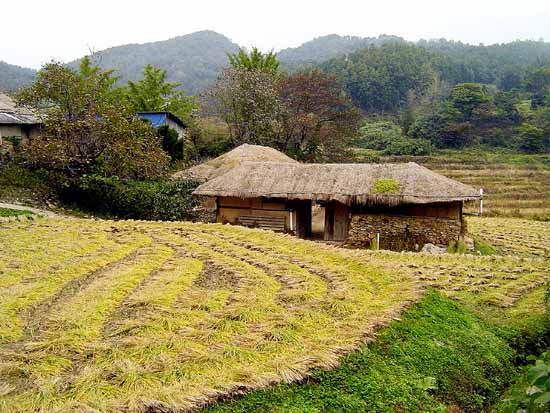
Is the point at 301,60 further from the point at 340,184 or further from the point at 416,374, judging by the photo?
the point at 416,374

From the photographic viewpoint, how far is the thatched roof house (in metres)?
14.1

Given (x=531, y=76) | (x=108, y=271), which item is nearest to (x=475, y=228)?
(x=108, y=271)

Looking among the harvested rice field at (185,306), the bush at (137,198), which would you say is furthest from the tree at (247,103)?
the harvested rice field at (185,306)

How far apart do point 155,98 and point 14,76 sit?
35.2 m

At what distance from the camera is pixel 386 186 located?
14.2m

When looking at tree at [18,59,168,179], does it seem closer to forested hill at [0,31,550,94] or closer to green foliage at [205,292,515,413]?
forested hill at [0,31,550,94]

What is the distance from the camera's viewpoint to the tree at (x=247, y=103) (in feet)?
82.6

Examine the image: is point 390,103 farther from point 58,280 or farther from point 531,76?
point 58,280

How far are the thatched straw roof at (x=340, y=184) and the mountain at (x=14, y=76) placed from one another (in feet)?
135

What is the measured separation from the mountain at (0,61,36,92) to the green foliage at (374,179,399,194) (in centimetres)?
4461

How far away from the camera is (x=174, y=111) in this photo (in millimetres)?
31266

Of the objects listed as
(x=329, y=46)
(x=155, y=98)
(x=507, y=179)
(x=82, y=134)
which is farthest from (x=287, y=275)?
(x=329, y=46)

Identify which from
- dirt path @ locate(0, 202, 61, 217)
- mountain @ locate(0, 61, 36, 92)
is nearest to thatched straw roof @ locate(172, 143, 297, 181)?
dirt path @ locate(0, 202, 61, 217)

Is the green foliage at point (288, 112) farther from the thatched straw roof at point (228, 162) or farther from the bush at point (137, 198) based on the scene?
the bush at point (137, 198)
